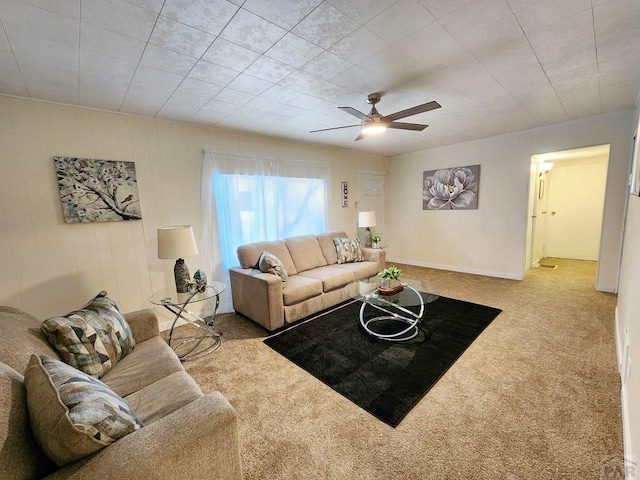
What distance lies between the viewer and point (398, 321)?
2.97 m

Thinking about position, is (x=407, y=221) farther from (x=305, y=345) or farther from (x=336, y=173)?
(x=305, y=345)

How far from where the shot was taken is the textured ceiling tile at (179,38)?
1.46m

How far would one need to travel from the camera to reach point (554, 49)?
1.84 metres

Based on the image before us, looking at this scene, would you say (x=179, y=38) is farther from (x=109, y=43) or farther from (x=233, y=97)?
(x=233, y=97)

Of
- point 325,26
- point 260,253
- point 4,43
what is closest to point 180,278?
point 260,253

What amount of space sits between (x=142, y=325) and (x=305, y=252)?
229 centimetres

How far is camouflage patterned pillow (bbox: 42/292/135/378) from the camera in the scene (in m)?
1.42

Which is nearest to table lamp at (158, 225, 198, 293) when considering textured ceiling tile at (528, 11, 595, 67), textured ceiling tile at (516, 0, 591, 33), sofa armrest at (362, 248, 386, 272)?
sofa armrest at (362, 248, 386, 272)

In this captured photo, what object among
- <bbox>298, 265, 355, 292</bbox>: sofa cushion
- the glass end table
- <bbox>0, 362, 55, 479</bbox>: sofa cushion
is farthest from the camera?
<bbox>298, 265, 355, 292</bbox>: sofa cushion

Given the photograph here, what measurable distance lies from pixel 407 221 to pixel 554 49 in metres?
4.02

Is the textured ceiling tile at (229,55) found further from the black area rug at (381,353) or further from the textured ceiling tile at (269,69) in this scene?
the black area rug at (381,353)

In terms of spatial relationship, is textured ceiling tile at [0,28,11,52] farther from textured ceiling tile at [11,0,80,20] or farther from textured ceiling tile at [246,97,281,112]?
textured ceiling tile at [246,97,281,112]

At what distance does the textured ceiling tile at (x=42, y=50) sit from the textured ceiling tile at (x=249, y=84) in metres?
0.99

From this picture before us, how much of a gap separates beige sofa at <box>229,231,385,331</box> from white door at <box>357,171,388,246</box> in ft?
4.73
